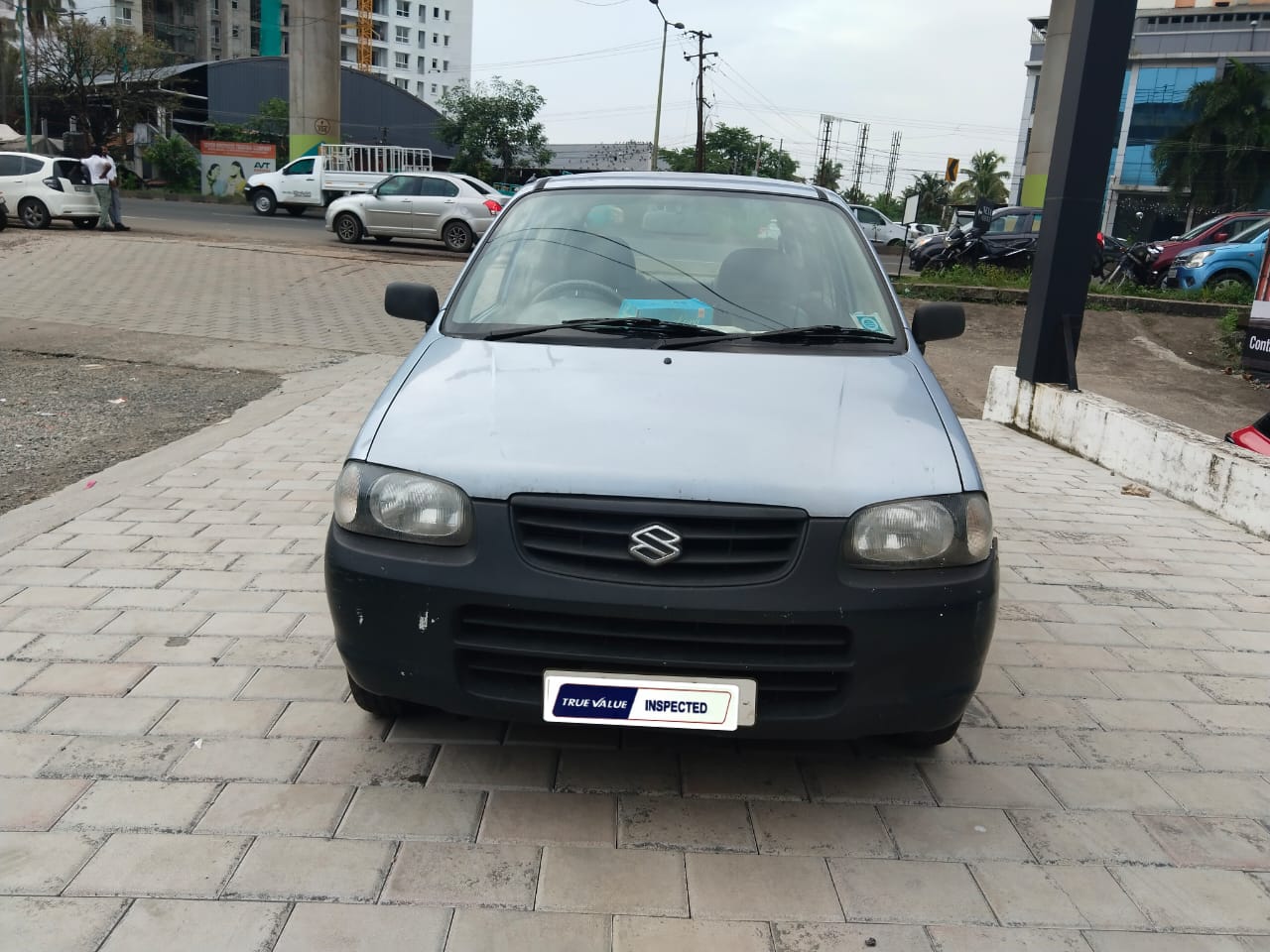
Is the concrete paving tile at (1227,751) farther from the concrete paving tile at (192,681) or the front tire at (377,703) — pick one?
the concrete paving tile at (192,681)

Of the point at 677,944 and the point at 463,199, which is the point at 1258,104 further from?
the point at 677,944

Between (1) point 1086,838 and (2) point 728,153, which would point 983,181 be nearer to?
(2) point 728,153

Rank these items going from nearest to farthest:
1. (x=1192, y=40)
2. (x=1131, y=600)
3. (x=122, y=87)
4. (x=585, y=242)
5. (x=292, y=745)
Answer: (x=292, y=745) → (x=585, y=242) → (x=1131, y=600) → (x=122, y=87) → (x=1192, y=40)

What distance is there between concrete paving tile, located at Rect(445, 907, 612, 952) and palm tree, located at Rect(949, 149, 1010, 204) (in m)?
94.5

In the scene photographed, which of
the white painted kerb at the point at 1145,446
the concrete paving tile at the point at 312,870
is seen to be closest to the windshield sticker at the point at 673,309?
the concrete paving tile at the point at 312,870

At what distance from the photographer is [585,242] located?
390cm

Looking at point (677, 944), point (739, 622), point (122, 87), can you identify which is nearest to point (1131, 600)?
point (739, 622)

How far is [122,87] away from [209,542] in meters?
54.4

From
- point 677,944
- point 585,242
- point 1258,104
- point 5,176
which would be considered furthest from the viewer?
point 1258,104

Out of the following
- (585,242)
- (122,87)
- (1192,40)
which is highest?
(1192,40)

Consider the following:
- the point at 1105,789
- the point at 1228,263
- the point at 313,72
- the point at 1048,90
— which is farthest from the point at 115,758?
the point at 313,72

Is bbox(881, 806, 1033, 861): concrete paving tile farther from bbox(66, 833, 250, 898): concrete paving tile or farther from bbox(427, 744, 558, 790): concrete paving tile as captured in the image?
bbox(66, 833, 250, 898): concrete paving tile

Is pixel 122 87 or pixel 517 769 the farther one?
pixel 122 87

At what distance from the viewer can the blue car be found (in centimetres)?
1556
